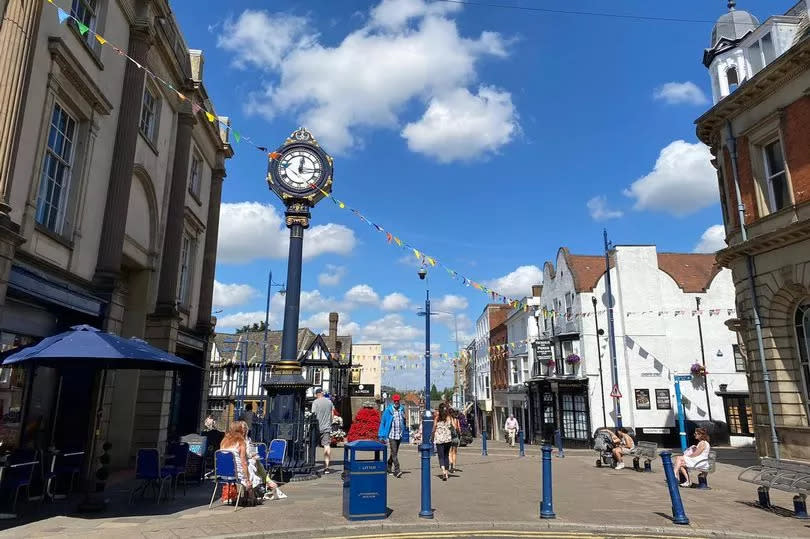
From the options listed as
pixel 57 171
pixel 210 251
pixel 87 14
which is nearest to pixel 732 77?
pixel 87 14

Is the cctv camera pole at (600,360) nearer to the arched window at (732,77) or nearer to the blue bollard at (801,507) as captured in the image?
the arched window at (732,77)

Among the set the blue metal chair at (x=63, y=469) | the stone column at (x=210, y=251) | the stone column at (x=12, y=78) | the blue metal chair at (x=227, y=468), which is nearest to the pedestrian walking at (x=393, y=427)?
the blue metal chair at (x=227, y=468)

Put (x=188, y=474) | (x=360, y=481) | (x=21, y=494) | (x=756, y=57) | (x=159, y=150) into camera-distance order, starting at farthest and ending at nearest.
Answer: (x=756, y=57)
(x=159, y=150)
(x=188, y=474)
(x=21, y=494)
(x=360, y=481)

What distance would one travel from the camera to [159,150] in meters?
16.2

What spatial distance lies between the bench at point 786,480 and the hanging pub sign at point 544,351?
2279 centimetres

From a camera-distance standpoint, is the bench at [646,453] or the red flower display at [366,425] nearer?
the red flower display at [366,425]

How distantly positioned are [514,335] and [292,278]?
1255 inches

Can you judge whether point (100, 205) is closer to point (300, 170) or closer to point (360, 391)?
point (300, 170)

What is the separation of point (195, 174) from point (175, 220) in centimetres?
354

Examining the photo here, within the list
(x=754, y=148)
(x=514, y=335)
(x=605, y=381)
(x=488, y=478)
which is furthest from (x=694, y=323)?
(x=488, y=478)

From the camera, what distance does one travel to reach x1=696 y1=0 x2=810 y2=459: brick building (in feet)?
48.0

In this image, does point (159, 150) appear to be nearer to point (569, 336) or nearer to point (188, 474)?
point (188, 474)

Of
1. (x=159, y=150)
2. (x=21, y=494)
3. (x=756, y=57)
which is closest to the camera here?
(x=21, y=494)

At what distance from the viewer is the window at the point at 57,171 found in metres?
10.3
